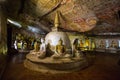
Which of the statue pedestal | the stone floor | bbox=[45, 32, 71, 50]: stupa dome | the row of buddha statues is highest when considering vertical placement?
bbox=[45, 32, 71, 50]: stupa dome

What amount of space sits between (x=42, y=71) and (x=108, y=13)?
3.77 metres

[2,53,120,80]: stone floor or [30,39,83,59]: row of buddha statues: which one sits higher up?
[30,39,83,59]: row of buddha statues

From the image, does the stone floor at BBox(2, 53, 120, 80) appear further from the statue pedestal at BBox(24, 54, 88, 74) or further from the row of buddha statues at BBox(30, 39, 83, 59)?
the row of buddha statues at BBox(30, 39, 83, 59)

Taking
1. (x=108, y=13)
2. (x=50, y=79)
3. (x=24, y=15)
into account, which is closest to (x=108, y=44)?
(x=108, y=13)

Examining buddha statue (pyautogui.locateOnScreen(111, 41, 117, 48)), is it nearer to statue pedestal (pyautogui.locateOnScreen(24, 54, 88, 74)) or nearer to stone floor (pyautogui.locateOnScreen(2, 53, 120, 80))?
stone floor (pyautogui.locateOnScreen(2, 53, 120, 80))

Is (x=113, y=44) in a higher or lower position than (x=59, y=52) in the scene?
higher

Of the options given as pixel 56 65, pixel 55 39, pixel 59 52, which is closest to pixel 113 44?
pixel 55 39

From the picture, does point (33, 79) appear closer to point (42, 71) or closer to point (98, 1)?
point (42, 71)

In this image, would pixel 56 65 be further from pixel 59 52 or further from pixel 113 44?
pixel 113 44

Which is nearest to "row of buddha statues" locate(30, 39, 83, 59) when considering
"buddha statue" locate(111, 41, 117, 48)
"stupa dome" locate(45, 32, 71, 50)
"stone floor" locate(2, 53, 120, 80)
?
"stupa dome" locate(45, 32, 71, 50)

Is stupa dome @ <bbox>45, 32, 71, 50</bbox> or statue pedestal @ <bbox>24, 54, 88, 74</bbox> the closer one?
statue pedestal @ <bbox>24, 54, 88, 74</bbox>

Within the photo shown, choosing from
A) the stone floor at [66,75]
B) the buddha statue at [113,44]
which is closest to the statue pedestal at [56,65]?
the stone floor at [66,75]

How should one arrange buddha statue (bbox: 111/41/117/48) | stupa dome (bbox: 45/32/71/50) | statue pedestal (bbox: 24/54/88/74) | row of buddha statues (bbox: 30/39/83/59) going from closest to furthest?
statue pedestal (bbox: 24/54/88/74) < row of buddha statues (bbox: 30/39/83/59) < stupa dome (bbox: 45/32/71/50) < buddha statue (bbox: 111/41/117/48)

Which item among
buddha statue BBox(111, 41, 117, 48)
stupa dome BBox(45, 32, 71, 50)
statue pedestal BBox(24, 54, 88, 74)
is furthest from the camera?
buddha statue BBox(111, 41, 117, 48)
